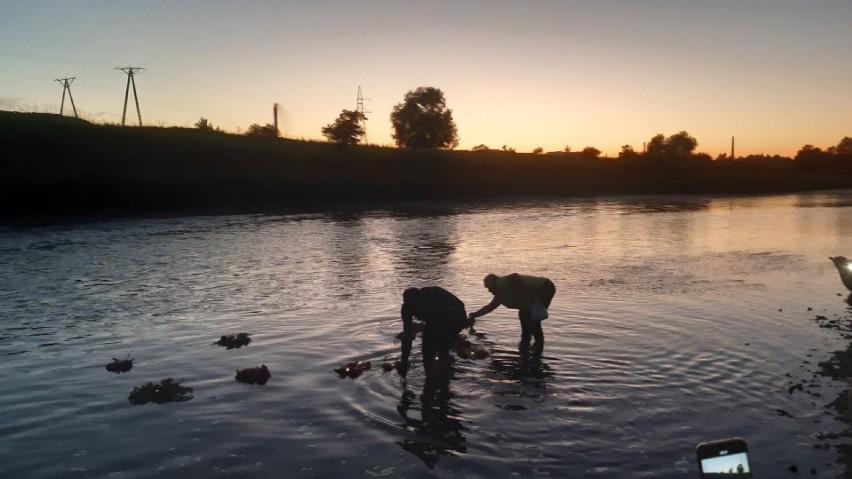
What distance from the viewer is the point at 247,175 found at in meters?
79.8

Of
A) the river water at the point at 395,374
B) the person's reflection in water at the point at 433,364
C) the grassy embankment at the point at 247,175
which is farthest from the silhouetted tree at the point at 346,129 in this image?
the person's reflection in water at the point at 433,364

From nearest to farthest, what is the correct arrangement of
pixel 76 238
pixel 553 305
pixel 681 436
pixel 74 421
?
pixel 681 436 → pixel 74 421 → pixel 553 305 → pixel 76 238

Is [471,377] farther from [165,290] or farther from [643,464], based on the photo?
[165,290]

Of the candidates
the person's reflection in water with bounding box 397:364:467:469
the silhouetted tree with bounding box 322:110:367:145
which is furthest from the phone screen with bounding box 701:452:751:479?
the silhouetted tree with bounding box 322:110:367:145

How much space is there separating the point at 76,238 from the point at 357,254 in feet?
60.8

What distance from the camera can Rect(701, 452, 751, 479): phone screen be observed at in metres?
4.34

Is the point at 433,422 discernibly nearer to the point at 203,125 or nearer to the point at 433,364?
the point at 433,364

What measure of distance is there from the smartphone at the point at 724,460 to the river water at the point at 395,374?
527 centimetres

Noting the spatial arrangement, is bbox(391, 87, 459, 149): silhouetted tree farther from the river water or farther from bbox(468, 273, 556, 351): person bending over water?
bbox(468, 273, 556, 351): person bending over water

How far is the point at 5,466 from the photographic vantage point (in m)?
9.85

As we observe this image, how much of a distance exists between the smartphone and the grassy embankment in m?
62.0

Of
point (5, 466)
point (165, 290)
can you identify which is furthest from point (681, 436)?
point (165, 290)

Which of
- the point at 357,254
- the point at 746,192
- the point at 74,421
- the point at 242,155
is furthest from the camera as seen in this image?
the point at 746,192

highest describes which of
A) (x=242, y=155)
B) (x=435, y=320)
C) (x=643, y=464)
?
(x=242, y=155)
